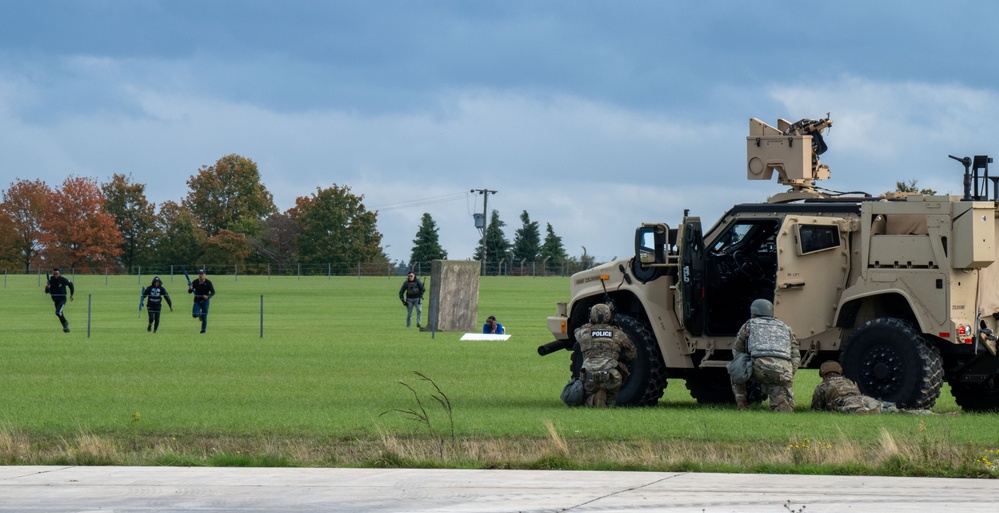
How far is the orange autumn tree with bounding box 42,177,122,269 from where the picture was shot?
380 ft

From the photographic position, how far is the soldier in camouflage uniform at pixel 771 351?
56.5 ft

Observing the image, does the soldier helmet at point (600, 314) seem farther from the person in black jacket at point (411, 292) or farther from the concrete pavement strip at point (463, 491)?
the person in black jacket at point (411, 292)

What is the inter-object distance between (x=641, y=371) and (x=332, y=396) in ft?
14.6

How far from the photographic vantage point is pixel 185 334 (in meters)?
40.4

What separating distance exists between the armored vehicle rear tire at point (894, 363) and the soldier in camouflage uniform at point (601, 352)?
8.21 ft

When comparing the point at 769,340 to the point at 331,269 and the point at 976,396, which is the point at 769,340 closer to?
the point at 976,396

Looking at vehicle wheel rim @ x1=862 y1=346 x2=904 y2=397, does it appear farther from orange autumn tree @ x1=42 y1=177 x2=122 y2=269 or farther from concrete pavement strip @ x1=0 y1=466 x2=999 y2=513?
orange autumn tree @ x1=42 y1=177 x2=122 y2=269

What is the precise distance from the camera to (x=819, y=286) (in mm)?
18438

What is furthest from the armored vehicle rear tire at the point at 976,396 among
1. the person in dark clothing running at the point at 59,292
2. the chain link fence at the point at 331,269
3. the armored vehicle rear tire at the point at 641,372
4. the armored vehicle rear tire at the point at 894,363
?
the chain link fence at the point at 331,269

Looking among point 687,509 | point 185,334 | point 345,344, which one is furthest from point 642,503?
point 185,334

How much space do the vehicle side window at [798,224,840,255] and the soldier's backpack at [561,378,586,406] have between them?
117 inches

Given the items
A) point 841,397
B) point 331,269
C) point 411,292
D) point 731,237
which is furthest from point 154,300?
point 331,269

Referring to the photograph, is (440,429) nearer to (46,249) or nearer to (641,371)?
(641,371)

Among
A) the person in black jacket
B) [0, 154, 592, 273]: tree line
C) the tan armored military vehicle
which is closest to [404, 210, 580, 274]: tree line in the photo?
[0, 154, 592, 273]: tree line
